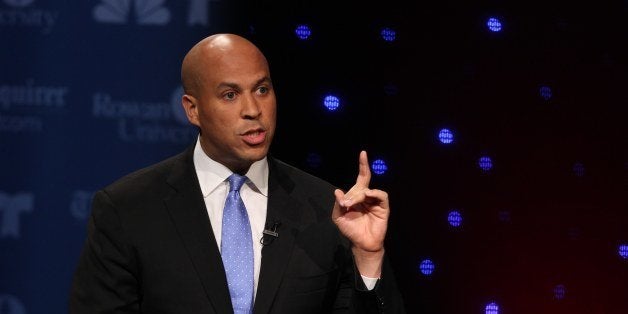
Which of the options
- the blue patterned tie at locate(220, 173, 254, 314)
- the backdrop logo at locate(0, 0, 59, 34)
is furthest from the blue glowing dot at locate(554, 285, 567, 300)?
the backdrop logo at locate(0, 0, 59, 34)

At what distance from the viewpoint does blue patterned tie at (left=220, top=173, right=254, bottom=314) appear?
2.32m

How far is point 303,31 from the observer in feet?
10.6

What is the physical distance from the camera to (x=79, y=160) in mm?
3320

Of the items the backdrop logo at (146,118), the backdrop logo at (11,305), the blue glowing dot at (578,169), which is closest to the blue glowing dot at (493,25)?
the blue glowing dot at (578,169)

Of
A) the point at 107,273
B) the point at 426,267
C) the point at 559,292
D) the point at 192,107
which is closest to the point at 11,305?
the point at 107,273

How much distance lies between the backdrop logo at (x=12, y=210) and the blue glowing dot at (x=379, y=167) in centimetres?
115

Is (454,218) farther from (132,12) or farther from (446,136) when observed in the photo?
(132,12)

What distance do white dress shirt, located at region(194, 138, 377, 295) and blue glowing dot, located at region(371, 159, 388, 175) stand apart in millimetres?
826

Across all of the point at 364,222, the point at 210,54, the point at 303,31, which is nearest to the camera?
the point at 364,222

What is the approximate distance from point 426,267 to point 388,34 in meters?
0.79

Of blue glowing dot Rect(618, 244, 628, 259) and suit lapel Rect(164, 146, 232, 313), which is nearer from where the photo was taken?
suit lapel Rect(164, 146, 232, 313)

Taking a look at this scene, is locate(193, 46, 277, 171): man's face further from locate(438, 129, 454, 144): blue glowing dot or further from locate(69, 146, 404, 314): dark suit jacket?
locate(438, 129, 454, 144): blue glowing dot

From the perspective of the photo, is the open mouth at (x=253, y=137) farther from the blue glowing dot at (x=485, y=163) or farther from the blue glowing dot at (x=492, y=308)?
the blue glowing dot at (x=492, y=308)

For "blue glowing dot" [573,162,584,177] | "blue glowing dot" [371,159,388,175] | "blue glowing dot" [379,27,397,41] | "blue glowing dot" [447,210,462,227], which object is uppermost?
"blue glowing dot" [379,27,397,41]
